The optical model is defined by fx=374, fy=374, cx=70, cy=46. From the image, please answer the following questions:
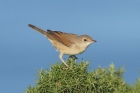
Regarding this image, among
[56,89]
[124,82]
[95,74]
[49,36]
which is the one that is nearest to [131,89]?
[124,82]

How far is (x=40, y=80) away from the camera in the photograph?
625 cm

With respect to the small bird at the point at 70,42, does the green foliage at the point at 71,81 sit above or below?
below

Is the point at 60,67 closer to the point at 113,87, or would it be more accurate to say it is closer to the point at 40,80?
the point at 40,80

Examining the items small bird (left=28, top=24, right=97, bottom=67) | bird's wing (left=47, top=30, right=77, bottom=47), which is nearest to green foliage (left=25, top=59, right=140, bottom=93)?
small bird (left=28, top=24, right=97, bottom=67)

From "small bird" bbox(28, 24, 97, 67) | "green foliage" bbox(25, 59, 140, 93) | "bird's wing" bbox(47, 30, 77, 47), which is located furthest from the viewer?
"bird's wing" bbox(47, 30, 77, 47)

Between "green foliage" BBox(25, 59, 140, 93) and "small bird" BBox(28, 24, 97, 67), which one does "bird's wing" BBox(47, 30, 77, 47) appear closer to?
"small bird" BBox(28, 24, 97, 67)

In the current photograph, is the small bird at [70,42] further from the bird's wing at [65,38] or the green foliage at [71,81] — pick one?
the green foliage at [71,81]

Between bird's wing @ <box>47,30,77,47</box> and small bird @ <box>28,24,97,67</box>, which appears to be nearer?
small bird @ <box>28,24,97,67</box>

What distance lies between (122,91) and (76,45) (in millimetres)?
2847

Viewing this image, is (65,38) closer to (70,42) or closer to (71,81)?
(70,42)

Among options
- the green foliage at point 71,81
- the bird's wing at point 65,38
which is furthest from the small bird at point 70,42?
the green foliage at point 71,81

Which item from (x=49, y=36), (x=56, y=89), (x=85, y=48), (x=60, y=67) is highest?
(x=49, y=36)

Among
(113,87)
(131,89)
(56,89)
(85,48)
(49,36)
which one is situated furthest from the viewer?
(49,36)

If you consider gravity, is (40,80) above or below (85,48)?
below
